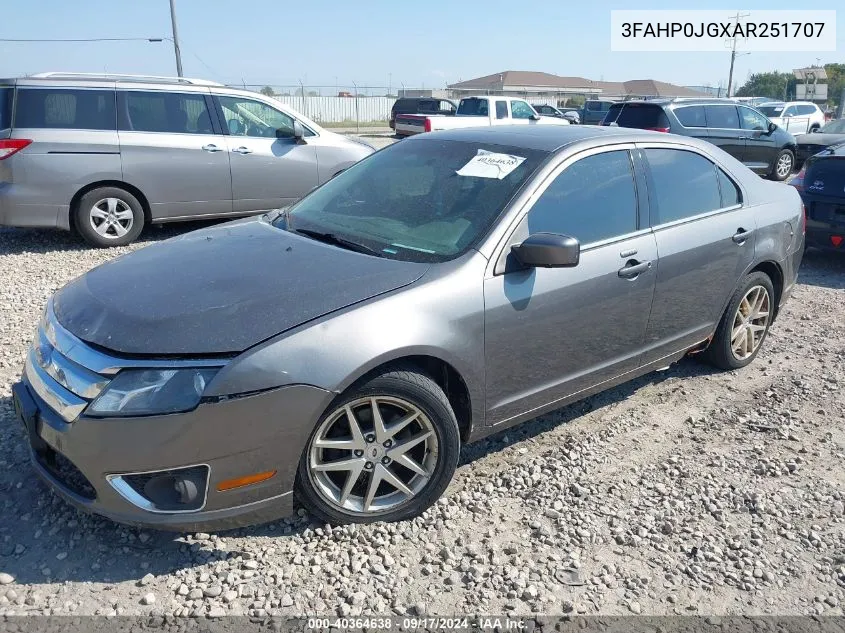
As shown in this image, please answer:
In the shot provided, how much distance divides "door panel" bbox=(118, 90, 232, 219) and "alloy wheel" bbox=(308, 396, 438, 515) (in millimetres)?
5861

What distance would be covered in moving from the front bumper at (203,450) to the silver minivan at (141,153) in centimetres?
534

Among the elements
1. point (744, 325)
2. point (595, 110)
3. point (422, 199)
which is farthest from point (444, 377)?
point (595, 110)

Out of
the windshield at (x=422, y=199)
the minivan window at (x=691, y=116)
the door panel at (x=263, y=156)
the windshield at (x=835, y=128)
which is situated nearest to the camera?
the windshield at (x=422, y=199)

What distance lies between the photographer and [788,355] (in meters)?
5.20

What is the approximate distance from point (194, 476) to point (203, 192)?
6111 mm

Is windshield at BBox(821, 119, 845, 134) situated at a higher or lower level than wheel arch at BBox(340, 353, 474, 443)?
higher

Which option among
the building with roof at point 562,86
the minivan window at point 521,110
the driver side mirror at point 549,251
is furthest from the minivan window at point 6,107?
the building with roof at point 562,86

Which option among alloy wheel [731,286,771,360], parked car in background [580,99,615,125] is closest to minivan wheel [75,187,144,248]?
alloy wheel [731,286,771,360]

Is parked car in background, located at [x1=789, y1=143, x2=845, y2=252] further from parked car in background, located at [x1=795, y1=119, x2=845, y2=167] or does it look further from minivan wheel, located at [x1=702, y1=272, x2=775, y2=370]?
parked car in background, located at [x1=795, y1=119, x2=845, y2=167]

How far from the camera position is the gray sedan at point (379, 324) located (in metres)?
2.54

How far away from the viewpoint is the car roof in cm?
370

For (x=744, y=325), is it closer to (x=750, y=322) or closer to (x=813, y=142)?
(x=750, y=322)

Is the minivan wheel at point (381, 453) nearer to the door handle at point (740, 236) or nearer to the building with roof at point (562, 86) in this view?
the door handle at point (740, 236)

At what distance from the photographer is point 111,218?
7621 mm
